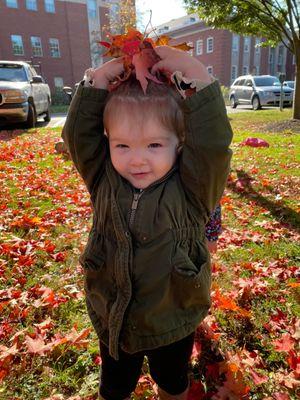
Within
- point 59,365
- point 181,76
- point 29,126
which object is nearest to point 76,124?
point 181,76

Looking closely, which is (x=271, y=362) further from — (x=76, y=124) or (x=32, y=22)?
(x=32, y=22)

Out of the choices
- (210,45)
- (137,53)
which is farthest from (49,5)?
(137,53)

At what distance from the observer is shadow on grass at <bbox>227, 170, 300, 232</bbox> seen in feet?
13.8

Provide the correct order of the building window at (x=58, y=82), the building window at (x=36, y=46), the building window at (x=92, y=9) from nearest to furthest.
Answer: the building window at (x=36, y=46) → the building window at (x=58, y=82) → the building window at (x=92, y=9)

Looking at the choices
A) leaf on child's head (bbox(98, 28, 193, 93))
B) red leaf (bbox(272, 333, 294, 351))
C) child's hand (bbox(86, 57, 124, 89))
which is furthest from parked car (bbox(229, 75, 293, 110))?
leaf on child's head (bbox(98, 28, 193, 93))

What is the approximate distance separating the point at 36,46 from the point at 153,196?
37.4m

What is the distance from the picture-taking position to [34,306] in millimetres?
2732

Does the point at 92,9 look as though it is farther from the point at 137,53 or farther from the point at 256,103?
the point at 137,53

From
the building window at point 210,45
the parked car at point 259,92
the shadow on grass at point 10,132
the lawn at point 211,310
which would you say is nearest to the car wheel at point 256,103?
the parked car at point 259,92

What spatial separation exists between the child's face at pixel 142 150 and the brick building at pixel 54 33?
33.7 metres

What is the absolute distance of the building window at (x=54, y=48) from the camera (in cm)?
3484

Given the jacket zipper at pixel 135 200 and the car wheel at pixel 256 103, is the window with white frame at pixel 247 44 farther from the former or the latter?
the jacket zipper at pixel 135 200

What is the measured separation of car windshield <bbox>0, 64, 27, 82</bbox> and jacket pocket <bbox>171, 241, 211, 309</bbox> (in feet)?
38.5

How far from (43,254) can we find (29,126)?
32.0 ft
